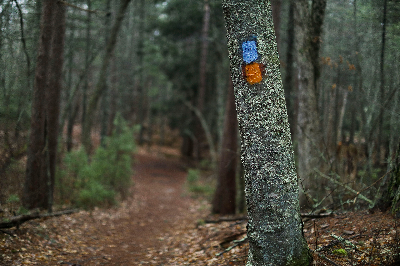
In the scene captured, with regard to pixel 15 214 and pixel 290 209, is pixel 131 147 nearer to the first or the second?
pixel 15 214

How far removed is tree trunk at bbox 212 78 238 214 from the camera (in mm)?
8047

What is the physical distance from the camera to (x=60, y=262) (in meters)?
4.50

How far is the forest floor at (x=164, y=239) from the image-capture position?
3.34 meters

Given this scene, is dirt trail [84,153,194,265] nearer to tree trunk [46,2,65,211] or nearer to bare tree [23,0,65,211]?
A: bare tree [23,0,65,211]

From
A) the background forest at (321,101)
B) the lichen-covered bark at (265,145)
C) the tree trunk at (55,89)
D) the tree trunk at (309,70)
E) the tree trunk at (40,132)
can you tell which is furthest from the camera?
the tree trunk at (55,89)

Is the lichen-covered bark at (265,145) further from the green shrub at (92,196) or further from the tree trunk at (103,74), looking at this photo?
the tree trunk at (103,74)

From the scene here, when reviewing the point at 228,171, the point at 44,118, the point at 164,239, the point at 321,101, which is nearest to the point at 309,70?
the point at 321,101

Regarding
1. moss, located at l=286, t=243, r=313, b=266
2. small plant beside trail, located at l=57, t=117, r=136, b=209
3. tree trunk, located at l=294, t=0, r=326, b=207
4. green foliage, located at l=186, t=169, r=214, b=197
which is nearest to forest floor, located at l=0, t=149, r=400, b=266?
moss, located at l=286, t=243, r=313, b=266

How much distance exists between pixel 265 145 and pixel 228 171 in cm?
547

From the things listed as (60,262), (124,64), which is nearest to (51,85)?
(60,262)

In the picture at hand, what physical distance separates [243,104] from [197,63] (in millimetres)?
17206

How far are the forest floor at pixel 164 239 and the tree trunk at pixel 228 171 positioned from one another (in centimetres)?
103

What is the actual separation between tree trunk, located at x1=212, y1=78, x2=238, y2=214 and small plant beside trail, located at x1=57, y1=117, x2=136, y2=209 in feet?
11.2

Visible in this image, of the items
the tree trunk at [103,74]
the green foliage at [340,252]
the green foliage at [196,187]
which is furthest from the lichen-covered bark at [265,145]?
the green foliage at [196,187]
